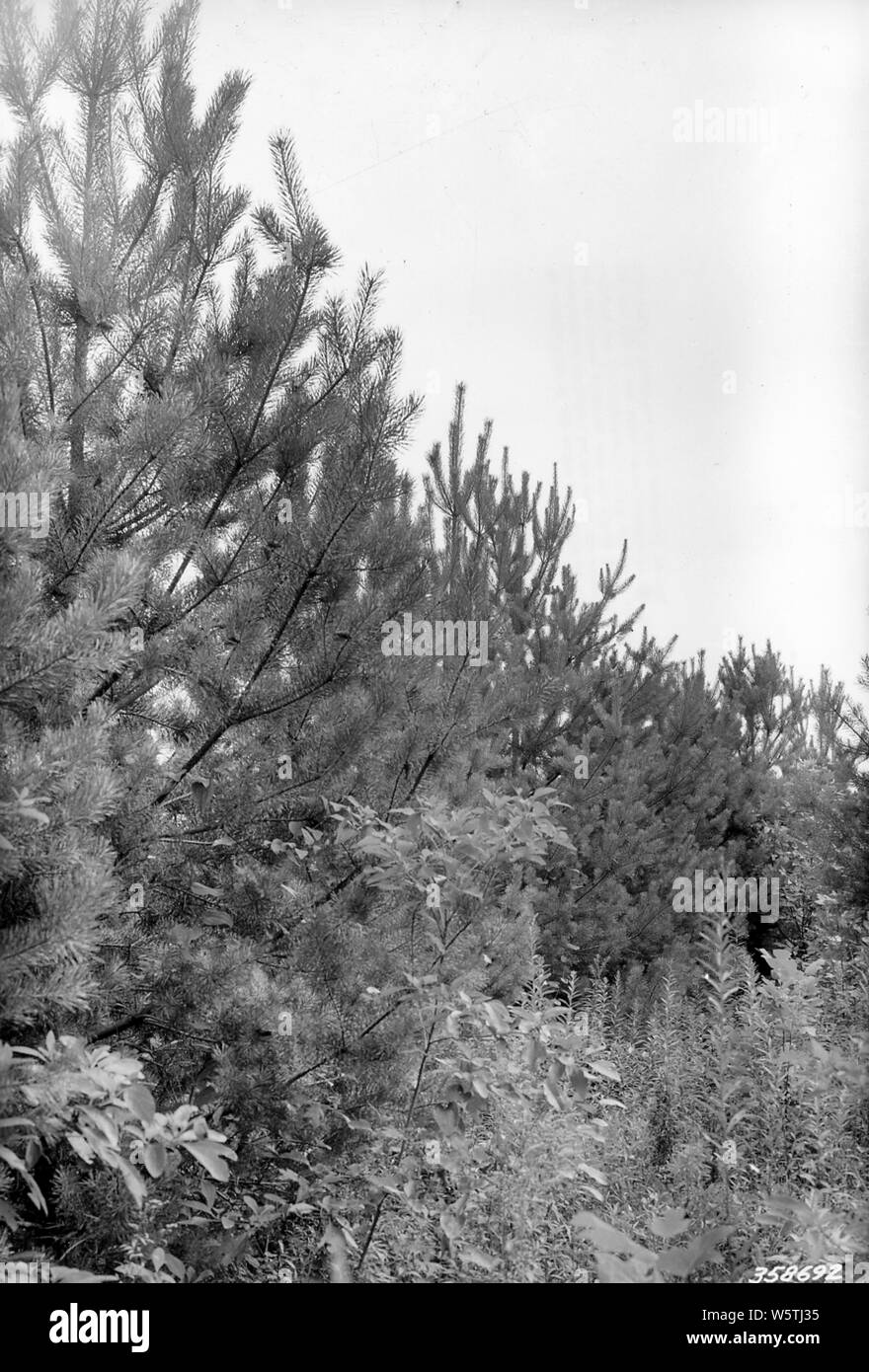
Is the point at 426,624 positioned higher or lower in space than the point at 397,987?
higher

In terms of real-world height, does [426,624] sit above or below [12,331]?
below

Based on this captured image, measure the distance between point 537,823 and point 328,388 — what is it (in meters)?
1.72

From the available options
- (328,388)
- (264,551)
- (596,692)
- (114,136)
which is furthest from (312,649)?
(596,692)

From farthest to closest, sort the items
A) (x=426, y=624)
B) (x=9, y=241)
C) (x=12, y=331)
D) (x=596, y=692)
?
1. (x=596, y=692)
2. (x=426, y=624)
3. (x=9, y=241)
4. (x=12, y=331)

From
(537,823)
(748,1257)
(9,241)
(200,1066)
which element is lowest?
(748,1257)

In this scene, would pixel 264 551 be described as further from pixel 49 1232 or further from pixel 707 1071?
pixel 707 1071

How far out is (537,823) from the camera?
369cm

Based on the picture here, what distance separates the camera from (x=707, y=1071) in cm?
412

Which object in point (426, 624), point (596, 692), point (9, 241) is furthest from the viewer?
point (596, 692)

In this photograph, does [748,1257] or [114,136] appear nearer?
[748,1257]

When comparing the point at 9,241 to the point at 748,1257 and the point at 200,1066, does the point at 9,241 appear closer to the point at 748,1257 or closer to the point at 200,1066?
the point at 200,1066

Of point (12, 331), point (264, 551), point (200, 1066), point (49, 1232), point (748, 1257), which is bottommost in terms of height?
point (748, 1257)

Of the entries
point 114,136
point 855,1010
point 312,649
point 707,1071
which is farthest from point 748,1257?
point 114,136

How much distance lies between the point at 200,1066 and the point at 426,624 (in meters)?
1.71
